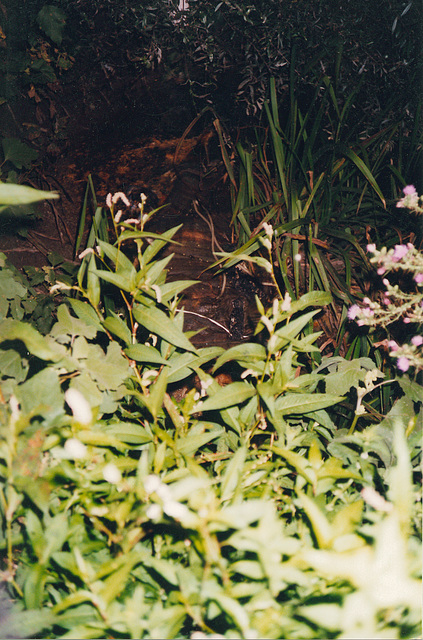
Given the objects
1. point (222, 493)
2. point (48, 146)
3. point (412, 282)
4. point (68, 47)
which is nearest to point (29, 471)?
point (222, 493)

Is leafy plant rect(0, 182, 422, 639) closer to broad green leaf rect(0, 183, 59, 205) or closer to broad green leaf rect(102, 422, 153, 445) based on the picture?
broad green leaf rect(102, 422, 153, 445)

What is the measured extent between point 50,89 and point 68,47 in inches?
7.0

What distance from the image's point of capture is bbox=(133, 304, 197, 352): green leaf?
0.73 metres

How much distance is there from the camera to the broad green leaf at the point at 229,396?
702mm

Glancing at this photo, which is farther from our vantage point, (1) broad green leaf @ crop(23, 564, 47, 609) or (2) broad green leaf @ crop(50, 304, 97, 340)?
(2) broad green leaf @ crop(50, 304, 97, 340)

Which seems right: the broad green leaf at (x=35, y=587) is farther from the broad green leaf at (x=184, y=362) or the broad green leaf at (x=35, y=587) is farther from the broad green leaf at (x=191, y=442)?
the broad green leaf at (x=184, y=362)

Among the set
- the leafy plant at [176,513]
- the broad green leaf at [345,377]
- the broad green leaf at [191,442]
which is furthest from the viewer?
the broad green leaf at [345,377]

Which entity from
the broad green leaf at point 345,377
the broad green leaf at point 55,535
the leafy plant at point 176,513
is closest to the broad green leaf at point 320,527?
the leafy plant at point 176,513

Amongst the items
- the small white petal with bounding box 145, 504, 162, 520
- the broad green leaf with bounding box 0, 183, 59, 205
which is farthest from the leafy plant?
the broad green leaf with bounding box 0, 183, 59, 205

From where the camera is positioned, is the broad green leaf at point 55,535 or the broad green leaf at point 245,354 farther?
the broad green leaf at point 245,354

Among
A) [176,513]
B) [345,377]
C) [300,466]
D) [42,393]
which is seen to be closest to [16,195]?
[42,393]

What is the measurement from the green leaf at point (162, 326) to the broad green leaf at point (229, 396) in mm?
112

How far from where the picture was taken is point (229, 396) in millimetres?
720

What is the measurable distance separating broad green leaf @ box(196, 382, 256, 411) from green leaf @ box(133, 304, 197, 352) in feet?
0.37
